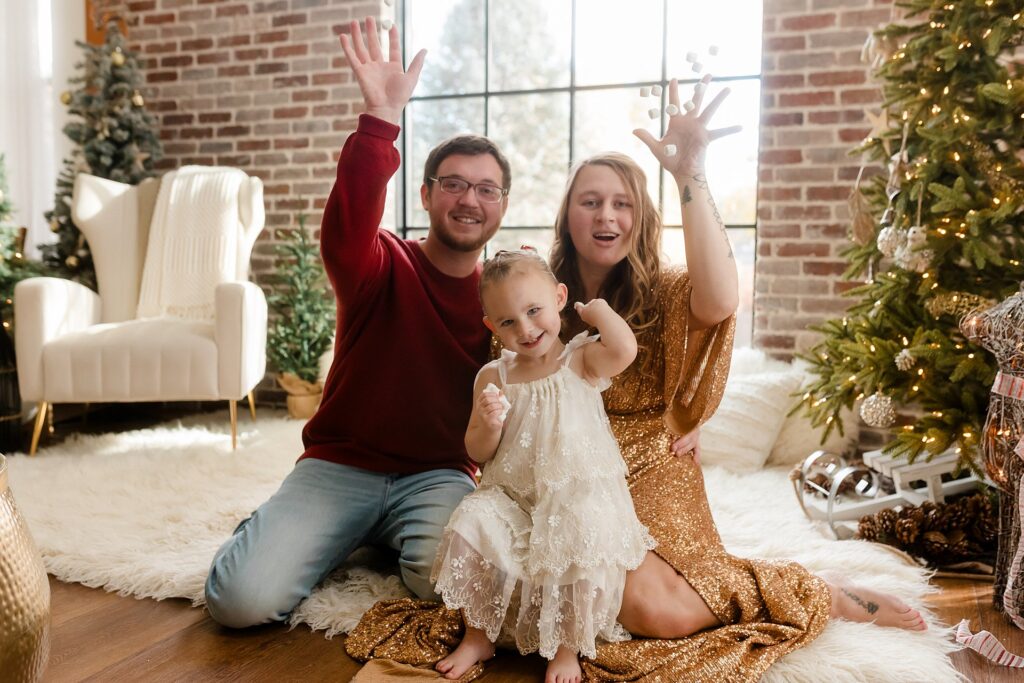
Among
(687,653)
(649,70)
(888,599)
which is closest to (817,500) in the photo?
(888,599)

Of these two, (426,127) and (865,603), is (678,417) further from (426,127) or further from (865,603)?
(426,127)

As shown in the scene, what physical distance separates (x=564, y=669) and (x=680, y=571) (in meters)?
0.30

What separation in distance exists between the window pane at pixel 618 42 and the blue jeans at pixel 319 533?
261cm

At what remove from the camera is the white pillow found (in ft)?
10.0

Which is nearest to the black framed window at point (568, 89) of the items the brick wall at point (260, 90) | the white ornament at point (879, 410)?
the brick wall at point (260, 90)

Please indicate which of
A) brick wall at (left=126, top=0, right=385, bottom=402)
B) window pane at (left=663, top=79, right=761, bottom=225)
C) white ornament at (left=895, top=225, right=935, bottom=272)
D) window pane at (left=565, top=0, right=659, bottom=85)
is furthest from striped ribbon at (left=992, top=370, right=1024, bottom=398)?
brick wall at (left=126, top=0, right=385, bottom=402)

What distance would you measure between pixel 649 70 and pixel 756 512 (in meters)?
2.29

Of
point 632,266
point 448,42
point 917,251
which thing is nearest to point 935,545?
point 917,251

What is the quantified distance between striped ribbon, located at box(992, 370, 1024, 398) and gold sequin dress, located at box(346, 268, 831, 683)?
584 mm

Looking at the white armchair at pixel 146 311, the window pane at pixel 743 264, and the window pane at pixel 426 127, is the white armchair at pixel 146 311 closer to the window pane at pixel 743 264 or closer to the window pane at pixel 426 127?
the window pane at pixel 426 127

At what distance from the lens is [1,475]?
0.58 metres

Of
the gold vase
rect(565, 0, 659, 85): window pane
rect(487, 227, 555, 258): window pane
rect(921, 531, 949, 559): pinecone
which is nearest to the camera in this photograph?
the gold vase

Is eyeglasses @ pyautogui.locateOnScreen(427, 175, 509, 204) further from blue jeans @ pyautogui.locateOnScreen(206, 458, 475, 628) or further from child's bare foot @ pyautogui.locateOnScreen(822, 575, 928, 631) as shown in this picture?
child's bare foot @ pyautogui.locateOnScreen(822, 575, 928, 631)

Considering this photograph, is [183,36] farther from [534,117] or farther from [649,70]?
[649,70]
